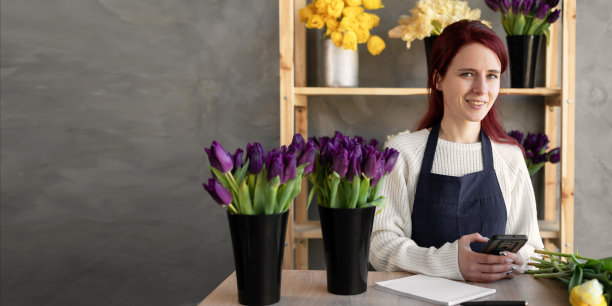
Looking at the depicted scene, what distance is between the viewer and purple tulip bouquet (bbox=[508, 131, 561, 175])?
6.78 feet

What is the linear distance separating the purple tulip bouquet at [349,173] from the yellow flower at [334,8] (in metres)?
0.93

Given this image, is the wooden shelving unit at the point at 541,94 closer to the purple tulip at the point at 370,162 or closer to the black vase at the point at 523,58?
the black vase at the point at 523,58

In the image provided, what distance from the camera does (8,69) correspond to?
96.5 inches

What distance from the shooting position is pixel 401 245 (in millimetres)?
1494

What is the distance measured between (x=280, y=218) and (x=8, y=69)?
1938mm

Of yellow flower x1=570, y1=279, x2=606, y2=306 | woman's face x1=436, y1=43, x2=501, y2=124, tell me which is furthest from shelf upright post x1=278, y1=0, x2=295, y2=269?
yellow flower x1=570, y1=279, x2=606, y2=306

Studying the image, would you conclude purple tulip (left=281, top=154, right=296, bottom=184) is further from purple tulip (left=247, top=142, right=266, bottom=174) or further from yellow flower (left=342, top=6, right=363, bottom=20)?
yellow flower (left=342, top=6, right=363, bottom=20)

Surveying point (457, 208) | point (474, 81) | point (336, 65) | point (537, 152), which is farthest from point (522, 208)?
point (336, 65)

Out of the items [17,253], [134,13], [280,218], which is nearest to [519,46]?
[280,218]

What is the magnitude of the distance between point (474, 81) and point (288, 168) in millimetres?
770

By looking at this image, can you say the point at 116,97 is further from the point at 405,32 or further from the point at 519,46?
the point at 519,46

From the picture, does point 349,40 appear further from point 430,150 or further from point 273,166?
point 273,166

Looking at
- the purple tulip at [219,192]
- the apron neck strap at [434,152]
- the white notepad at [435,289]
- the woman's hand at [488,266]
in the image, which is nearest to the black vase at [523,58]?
the apron neck strap at [434,152]

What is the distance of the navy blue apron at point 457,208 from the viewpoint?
5.33 ft
